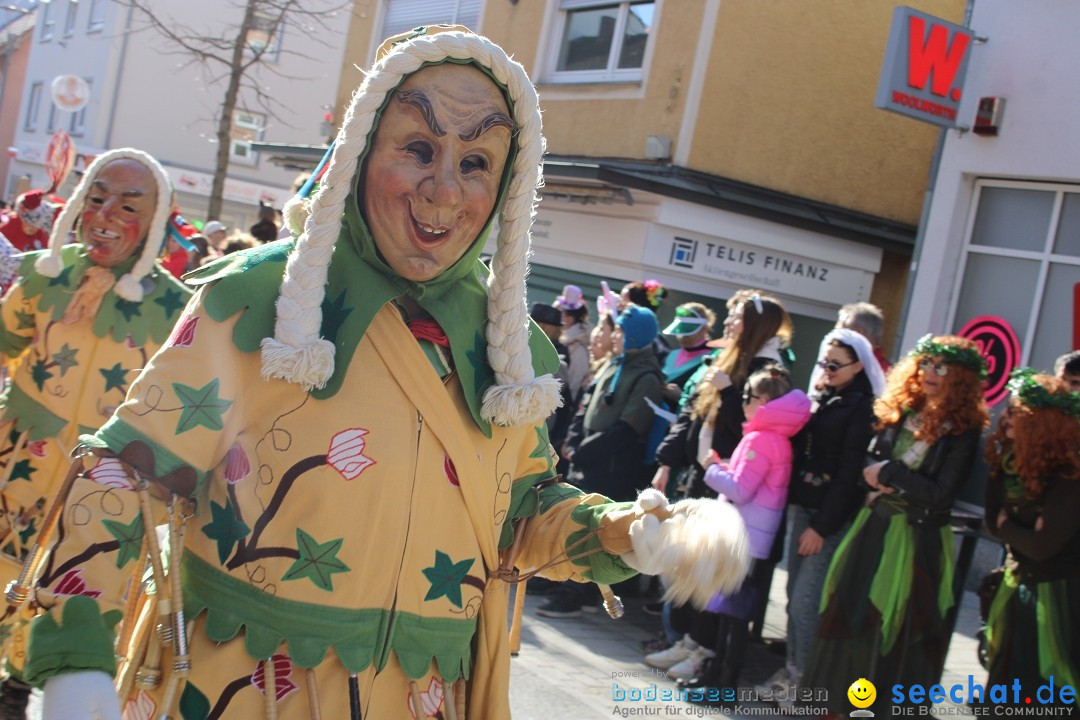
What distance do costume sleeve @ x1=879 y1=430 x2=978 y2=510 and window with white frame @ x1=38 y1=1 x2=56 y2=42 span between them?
34.2 metres

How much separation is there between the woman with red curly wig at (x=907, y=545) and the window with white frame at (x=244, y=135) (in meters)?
26.6

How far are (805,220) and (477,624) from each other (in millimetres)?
10345

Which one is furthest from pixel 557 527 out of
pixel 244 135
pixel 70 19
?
pixel 70 19

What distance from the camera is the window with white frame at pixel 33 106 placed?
33.9 metres

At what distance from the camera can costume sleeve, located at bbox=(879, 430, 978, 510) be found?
5211 millimetres

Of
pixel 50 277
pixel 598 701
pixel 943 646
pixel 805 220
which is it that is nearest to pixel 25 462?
pixel 50 277

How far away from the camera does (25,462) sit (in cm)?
419

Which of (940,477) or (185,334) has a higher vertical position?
(185,334)

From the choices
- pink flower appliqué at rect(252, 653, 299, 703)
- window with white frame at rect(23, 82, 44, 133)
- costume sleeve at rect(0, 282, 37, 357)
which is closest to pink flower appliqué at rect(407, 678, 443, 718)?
pink flower appliqué at rect(252, 653, 299, 703)

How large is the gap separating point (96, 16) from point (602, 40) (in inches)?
906

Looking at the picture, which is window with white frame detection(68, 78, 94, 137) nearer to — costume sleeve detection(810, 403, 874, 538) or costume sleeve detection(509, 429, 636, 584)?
costume sleeve detection(810, 403, 874, 538)

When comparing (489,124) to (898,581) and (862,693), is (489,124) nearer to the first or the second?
(898,581)

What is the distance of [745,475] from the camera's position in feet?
19.2

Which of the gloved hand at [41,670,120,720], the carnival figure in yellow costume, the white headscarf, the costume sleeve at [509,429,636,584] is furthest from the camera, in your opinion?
the white headscarf
